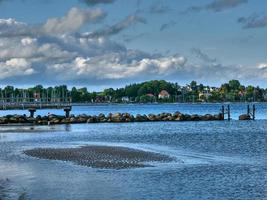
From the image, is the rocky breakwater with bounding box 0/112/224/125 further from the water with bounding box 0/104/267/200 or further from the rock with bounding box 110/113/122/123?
the water with bounding box 0/104/267/200

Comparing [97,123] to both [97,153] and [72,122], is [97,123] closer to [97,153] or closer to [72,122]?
[72,122]

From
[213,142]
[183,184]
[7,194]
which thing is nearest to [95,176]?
[183,184]

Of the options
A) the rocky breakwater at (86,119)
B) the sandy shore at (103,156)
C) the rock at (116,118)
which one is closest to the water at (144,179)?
the sandy shore at (103,156)

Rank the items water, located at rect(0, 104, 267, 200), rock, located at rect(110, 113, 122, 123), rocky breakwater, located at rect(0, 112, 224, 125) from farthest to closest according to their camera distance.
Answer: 1. rock, located at rect(110, 113, 122, 123)
2. rocky breakwater, located at rect(0, 112, 224, 125)
3. water, located at rect(0, 104, 267, 200)

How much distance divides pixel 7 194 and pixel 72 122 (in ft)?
287

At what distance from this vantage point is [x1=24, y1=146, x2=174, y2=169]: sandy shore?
39.5 metres

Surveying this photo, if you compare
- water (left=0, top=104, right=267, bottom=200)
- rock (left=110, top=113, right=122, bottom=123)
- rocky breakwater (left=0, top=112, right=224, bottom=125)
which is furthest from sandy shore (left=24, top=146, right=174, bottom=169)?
rock (left=110, top=113, right=122, bottom=123)

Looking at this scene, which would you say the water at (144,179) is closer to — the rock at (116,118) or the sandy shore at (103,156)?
the sandy shore at (103,156)

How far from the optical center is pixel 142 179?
31875mm

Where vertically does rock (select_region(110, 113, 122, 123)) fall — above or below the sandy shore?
above

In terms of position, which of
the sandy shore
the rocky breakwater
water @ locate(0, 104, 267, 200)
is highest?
the rocky breakwater

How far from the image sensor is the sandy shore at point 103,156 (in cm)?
3950

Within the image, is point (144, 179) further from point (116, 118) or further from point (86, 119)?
point (116, 118)

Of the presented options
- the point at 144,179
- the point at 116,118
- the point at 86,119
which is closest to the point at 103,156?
the point at 144,179
